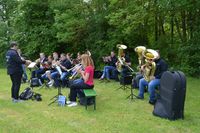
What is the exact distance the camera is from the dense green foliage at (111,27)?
53.8 feet

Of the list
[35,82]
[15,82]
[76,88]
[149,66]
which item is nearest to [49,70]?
[35,82]

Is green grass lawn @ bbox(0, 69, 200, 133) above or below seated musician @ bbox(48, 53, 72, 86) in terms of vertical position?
below

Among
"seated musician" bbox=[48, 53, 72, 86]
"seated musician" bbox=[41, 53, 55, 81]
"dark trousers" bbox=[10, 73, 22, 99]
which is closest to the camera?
"dark trousers" bbox=[10, 73, 22, 99]

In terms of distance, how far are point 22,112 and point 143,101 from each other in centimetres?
334

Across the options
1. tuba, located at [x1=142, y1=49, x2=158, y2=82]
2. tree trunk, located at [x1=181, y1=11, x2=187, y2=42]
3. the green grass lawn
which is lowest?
the green grass lawn

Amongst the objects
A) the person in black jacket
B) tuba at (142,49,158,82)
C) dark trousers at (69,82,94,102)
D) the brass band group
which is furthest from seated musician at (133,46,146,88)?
the person in black jacket

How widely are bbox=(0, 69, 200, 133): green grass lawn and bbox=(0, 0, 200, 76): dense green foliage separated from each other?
5948 mm

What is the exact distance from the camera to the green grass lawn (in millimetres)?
7426

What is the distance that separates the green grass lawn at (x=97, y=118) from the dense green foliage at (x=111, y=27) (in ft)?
19.5

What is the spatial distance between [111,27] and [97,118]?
11451 millimetres

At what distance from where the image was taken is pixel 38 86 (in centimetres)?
1335

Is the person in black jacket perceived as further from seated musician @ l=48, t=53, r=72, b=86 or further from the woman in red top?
seated musician @ l=48, t=53, r=72, b=86

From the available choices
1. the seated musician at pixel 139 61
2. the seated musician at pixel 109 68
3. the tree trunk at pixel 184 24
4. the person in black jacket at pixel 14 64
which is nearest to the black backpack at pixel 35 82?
the seated musician at pixel 109 68

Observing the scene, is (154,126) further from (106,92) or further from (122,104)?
(106,92)
